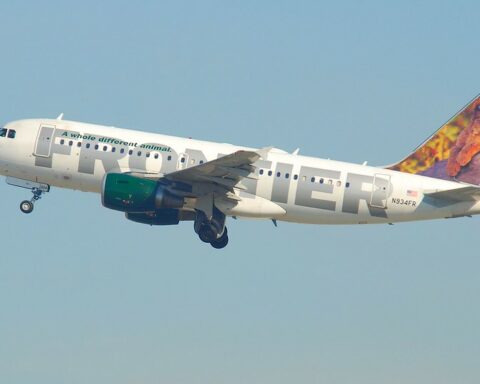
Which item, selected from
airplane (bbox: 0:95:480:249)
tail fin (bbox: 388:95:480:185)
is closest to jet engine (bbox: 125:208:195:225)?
airplane (bbox: 0:95:480:249)

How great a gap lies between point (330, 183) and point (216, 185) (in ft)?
18.1

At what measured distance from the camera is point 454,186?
66.4 metres

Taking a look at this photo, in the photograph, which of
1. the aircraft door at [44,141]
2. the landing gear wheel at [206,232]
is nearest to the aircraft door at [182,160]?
the landing gear wheel at [206,232]

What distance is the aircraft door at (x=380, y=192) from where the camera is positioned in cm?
6525

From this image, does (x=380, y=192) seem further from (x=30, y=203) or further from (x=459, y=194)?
(x=30, y=203)

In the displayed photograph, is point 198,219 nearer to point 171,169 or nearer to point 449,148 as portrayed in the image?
point 171,169

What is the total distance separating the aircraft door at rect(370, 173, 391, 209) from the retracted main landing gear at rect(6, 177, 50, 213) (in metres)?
16.1

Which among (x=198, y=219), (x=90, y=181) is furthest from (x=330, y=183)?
(x=90, y=181)

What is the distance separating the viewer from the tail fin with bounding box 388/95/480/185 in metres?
67.5

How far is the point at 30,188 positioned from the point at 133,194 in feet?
Result: 22.4

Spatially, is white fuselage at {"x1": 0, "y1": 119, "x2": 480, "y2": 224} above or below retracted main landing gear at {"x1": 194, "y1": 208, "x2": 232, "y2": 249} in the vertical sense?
above

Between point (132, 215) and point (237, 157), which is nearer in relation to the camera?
point (237, 157)

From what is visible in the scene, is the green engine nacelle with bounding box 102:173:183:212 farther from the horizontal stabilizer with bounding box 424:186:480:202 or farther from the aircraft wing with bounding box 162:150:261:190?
the horizontal stabilizer with bounding box 424:186:480:202

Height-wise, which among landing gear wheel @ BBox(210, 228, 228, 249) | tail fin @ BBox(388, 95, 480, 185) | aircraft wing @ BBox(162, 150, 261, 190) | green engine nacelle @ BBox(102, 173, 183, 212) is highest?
tail fin @ BBox(388, 95, 480, 185)
